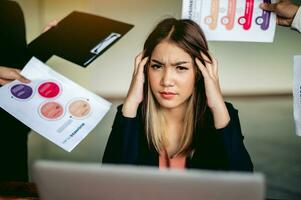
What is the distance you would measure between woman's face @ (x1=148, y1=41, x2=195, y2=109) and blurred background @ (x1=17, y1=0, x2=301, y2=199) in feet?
0.28

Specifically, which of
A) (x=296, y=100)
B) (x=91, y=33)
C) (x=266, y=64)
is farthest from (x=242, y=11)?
(x=91, y=33)

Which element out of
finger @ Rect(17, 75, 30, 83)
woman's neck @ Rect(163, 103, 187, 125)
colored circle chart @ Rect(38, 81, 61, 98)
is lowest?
woman's neck @ Rect(163, 103, 187, 125)

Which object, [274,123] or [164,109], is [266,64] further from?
[164,109]

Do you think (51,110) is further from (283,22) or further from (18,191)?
(283,22)

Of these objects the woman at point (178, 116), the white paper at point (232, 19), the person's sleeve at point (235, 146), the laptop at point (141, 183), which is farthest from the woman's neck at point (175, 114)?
the laptop at point (141, 183)

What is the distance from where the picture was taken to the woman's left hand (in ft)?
3.79

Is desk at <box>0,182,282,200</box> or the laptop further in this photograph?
desk at <box>0,182,282,200</box>

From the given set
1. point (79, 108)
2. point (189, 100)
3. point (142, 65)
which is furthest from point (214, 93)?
point (79, 108)

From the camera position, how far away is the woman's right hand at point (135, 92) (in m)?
1.19

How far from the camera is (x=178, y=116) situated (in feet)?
3.86

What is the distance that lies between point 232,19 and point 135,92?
0.33 metres

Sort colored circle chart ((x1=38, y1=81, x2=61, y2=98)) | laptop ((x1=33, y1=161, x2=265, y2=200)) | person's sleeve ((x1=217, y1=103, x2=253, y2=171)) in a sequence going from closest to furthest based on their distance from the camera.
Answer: laptop ((x1=33, y1=161, x2=265, y2=200)) → person's sleeve ((x1=217, y1=103, x2=253, y2=171)) → colored circle chart ((x1=38, y1=81, x2=61, y2=98))

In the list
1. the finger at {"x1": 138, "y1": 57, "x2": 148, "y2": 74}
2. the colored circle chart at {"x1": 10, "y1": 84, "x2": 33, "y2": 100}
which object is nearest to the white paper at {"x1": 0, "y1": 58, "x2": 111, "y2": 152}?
the colored circle chart at {"x1": 10, "y1": 84, "x2": 33, "y2": 100}

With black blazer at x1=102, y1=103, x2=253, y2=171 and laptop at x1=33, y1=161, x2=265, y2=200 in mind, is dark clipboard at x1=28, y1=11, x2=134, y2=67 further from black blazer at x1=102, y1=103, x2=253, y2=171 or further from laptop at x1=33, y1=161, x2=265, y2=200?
laptop at x1=33, y1=161, x2=265, y2=200
